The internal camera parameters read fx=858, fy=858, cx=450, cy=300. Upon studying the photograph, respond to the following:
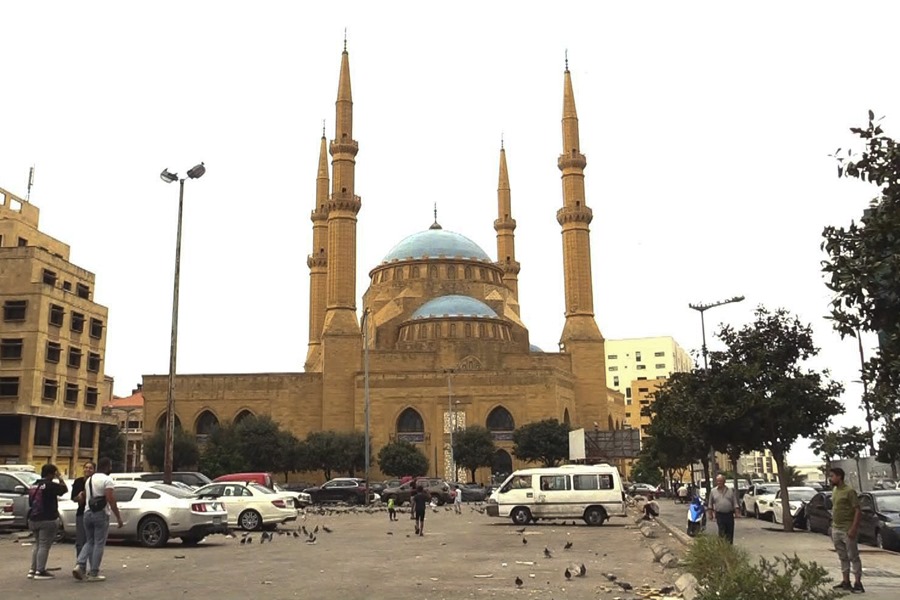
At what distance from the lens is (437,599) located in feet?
30.5

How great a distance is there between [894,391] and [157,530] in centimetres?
1216

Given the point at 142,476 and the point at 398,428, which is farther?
the point at 398,428

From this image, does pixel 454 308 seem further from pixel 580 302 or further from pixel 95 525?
pixel 95 525

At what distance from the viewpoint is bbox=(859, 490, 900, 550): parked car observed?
1560cm

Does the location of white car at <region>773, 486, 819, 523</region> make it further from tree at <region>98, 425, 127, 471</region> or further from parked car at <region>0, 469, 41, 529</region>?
tree at <region>98, 425, 127, 471</region>

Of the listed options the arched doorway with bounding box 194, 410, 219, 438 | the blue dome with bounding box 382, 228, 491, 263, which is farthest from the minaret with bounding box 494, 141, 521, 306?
the arched doorway with bounding box 194, 410, 219, 438

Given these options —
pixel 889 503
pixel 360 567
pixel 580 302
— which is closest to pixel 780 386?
pixel 889 503

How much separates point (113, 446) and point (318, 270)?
73.1ft

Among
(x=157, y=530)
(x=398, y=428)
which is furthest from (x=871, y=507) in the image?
(x=398, y=428)

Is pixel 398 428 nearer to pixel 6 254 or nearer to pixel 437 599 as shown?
pixel 6 254

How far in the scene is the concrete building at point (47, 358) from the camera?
42.2 metres

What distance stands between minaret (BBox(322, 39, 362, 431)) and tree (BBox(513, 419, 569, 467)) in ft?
40.4

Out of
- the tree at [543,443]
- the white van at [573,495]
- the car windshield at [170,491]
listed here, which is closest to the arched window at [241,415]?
the tree at [543,443]

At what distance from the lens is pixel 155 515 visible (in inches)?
591
